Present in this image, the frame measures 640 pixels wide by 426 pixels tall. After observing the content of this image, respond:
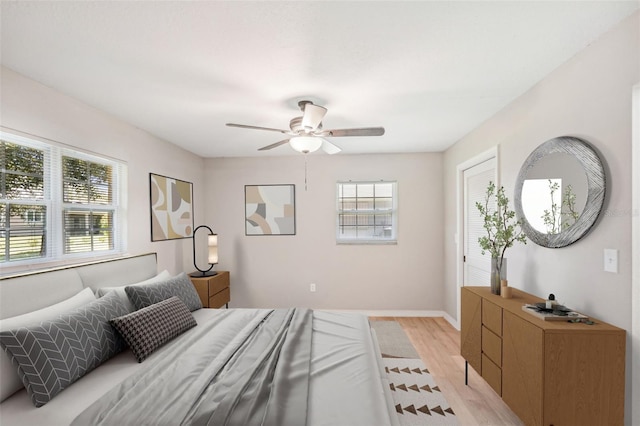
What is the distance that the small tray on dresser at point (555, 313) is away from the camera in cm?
162

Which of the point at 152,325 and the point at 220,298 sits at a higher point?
the point at 152,325

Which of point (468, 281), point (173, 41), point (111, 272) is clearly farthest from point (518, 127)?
point (111, 272)

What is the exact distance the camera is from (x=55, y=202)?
2205 millimetres

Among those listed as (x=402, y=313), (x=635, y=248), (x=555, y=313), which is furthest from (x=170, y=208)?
(x=635, y=248)

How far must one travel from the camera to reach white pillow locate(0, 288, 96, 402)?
4.54 feet

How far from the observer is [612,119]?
5.07 feet

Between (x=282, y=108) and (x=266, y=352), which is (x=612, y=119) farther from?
(x=266, y=352)

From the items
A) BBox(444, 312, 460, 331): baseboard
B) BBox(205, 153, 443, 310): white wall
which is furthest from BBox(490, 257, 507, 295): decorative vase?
BBox(205, 153, 443, 310): white wall

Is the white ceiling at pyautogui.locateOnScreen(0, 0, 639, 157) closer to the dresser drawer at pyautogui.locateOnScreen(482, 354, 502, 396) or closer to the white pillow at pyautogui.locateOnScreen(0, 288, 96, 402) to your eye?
the white pillow at pyautogui.locateOnScreen(0, 288, 96, 402)

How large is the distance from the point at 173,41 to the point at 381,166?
3.32 metres

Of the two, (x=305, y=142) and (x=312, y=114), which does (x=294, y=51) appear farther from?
(x=305, y=142)

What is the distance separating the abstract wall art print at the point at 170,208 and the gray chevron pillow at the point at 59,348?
65.6 inches

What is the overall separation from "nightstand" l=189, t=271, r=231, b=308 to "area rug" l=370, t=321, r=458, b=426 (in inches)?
87.3

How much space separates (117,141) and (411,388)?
3.65 m
